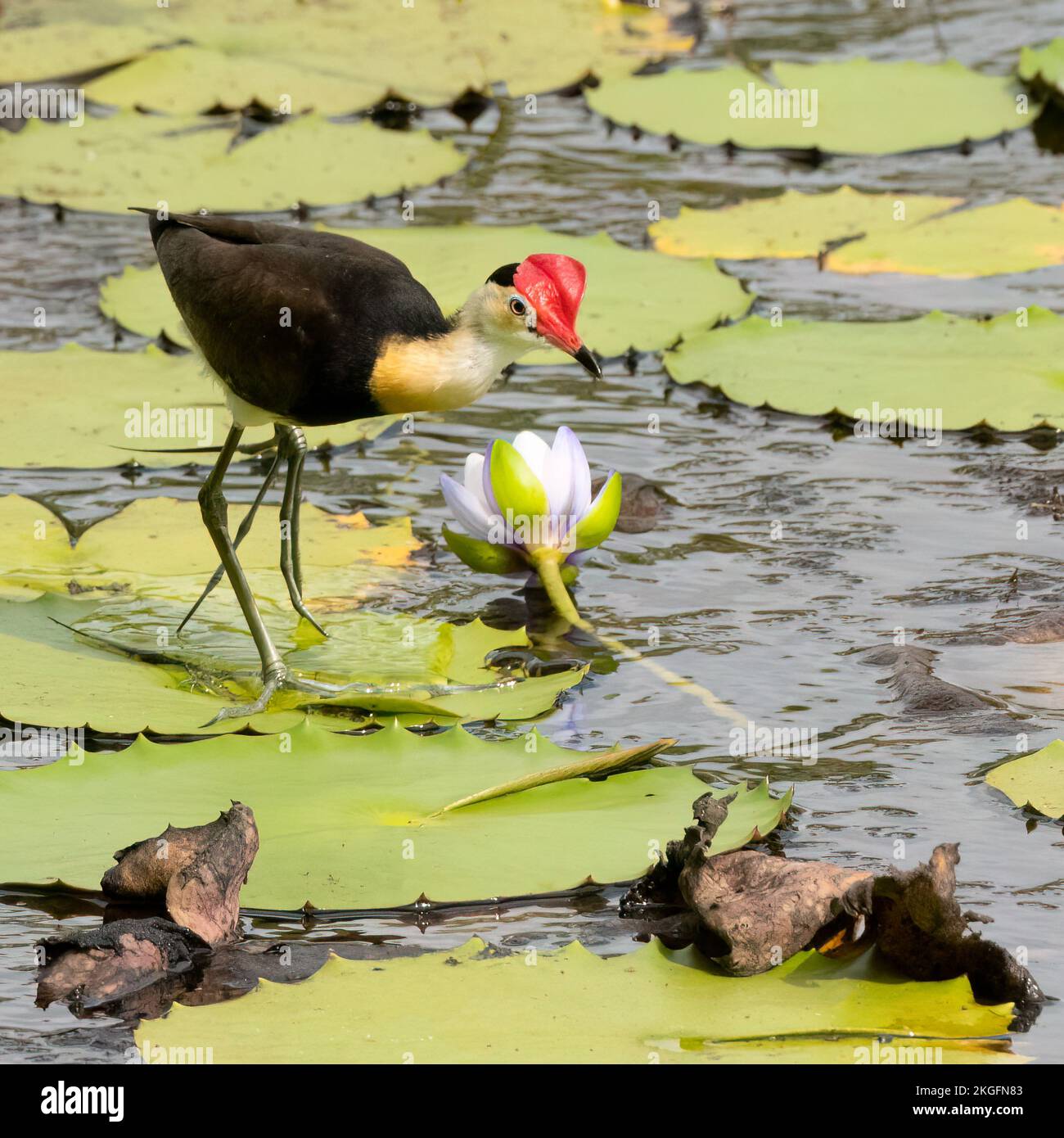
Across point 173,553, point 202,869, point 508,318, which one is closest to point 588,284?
point 173,553

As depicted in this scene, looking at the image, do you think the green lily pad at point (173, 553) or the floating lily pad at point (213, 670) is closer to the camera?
the floating lily pad at point (213, 670)

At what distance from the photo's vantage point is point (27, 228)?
28.0 feet

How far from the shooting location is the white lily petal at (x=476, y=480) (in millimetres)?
4824

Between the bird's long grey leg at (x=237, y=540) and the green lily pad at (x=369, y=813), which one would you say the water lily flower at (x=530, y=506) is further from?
the green lily pad at (x=369, y=813)

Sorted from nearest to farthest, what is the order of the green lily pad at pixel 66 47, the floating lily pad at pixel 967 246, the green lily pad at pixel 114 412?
the green lily pad at pixel 114 412 → the floating lily pad at pixel 967 246 → the green lily pad at pixel 66 47

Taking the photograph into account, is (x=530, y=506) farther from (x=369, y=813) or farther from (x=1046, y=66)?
(x=1046, y=66)

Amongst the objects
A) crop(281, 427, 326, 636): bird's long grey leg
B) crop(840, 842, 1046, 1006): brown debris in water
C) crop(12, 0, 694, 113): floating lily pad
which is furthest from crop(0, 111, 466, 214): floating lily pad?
crop(840, 842, 1046, 1006): brown debris in water

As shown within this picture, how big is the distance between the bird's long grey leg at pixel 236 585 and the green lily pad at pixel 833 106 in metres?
5.50

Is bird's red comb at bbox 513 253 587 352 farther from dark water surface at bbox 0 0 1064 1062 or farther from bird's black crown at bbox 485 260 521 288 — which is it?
dark water surface at bbox 0 0 1064 1062

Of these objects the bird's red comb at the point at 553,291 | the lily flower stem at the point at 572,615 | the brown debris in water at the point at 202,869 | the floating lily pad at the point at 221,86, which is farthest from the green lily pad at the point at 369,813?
the floating lily pad at the point at 221,86

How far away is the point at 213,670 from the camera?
4.50m

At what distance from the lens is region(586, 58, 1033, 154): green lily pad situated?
951cm

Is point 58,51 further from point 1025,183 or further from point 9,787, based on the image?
point 9,787

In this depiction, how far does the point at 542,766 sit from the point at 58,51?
798 centimetres
